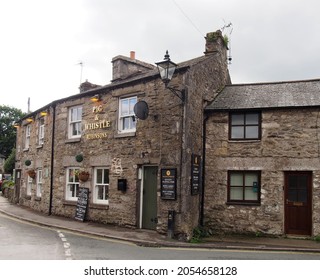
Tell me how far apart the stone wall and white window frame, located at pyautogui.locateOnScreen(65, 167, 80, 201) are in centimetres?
597

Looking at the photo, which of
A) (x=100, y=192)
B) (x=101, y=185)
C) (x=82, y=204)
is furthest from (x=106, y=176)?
(x=82, y=204)

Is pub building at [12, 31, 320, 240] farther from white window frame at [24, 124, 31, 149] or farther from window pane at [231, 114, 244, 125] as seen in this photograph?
white window frame at [24, 124, 31, 149]

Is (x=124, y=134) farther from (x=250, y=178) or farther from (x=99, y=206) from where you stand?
(x=250, y=178)

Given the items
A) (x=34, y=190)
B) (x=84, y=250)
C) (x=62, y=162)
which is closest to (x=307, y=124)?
(x=84, y=250)

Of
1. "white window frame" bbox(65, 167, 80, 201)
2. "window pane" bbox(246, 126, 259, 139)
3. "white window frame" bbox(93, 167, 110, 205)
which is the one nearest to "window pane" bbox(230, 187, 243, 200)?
"window pane" bbox(246, 126, 259, 139)

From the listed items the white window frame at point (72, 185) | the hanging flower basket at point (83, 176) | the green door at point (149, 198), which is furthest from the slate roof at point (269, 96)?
the white window frame at point (72, 185)

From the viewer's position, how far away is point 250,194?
12.7 meters

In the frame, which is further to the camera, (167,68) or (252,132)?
(252,132)

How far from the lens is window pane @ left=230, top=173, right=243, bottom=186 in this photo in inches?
506

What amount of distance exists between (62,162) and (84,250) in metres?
7.61

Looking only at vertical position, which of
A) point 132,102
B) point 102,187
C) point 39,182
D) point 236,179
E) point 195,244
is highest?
point 132,102

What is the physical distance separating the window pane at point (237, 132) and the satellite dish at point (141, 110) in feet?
10.5

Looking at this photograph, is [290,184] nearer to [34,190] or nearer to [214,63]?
[214,63]

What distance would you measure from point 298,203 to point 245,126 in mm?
3162
